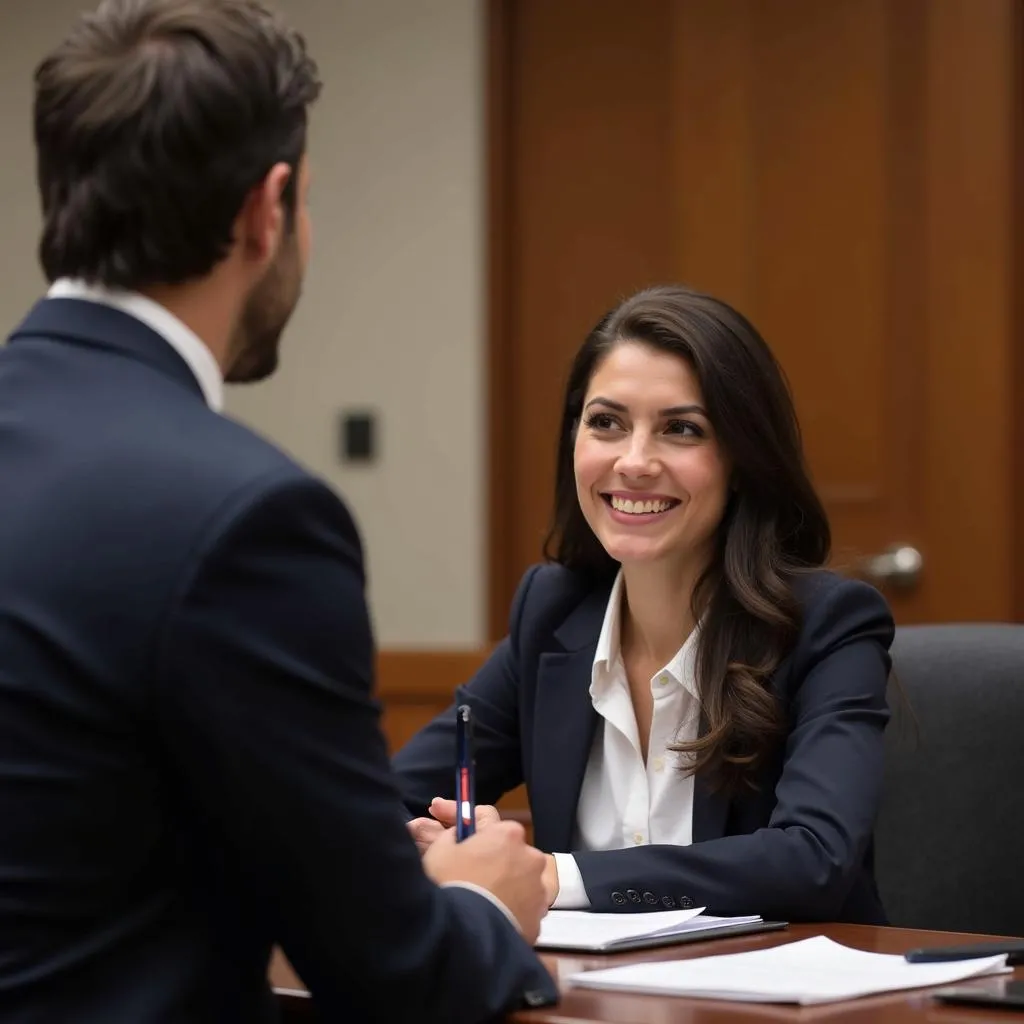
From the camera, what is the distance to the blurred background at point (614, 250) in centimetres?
399

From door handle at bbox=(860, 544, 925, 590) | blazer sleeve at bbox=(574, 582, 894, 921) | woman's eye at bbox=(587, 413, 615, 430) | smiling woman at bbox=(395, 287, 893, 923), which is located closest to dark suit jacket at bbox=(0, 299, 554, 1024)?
blazer sleeve at bbox=(574, 582, 894, 921)

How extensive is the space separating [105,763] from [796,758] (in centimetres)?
111

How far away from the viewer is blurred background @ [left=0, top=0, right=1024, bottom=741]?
13.1ft

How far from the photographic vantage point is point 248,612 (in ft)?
3.97

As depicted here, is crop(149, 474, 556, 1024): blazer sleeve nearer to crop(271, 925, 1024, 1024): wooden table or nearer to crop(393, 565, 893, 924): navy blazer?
crop(271, 925, 1024, 1024): wooden table

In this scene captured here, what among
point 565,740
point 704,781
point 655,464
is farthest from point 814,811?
point 655,464

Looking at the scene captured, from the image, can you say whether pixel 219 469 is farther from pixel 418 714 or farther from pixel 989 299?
pixel 989 299

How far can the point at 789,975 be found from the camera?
1.48 m

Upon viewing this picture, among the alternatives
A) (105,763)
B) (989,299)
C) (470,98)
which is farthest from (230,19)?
(470,98)

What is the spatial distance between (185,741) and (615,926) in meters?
0.66

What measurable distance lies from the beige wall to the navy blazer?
212 centimetres

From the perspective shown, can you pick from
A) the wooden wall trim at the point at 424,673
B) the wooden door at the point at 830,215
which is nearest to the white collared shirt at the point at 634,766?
the wooden wall trim at the point at 424,673

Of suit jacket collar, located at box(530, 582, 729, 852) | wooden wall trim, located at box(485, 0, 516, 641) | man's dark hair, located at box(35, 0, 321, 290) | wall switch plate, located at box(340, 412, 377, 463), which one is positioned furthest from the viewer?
wall switch plate, located at box(340, 412, 377, 463)

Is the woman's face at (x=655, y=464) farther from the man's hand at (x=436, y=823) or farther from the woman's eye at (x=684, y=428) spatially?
the man's hand at (x=436, y=823)
